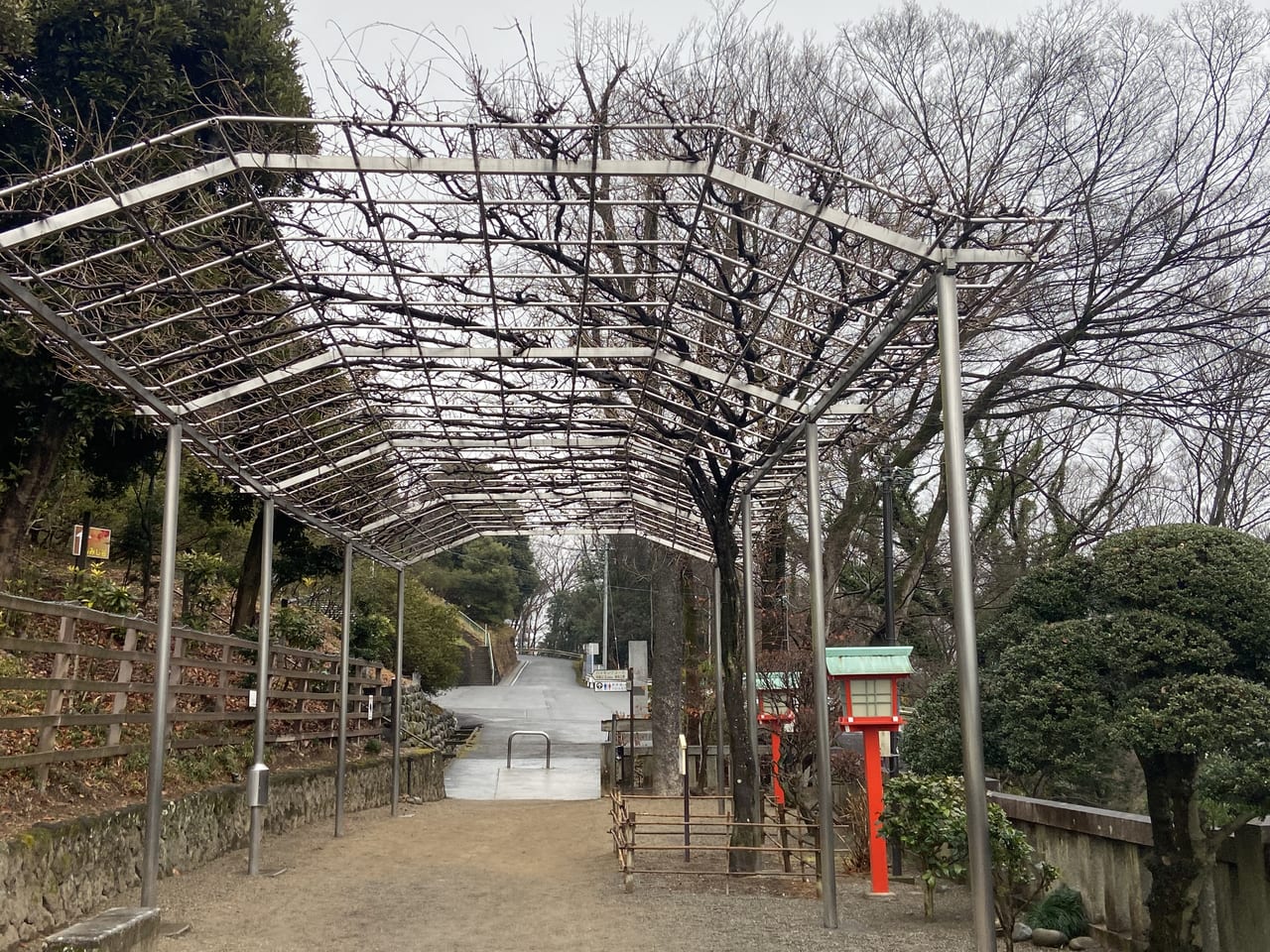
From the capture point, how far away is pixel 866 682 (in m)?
8.85

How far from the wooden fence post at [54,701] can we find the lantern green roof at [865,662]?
5.32 m

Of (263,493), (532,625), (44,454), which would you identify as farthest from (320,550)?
(532,625)

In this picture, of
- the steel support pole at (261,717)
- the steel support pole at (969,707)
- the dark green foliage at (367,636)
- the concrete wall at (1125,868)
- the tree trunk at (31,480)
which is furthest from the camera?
the dark green foliage at (367,636)

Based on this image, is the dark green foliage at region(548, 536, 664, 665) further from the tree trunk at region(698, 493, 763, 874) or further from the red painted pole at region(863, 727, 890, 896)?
the red painted pole at region(863, 727, 890, 896)

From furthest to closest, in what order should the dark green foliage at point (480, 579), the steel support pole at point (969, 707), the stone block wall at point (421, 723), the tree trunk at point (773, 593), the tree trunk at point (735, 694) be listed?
1. the dark green foliage at point (480, 579)
2. the stone block wall at point (421, 723)
3. the tree trunk at point (773, 593)
4. the tree trunk at point (735, 694)
5. the steel support pole at point (969, 707)

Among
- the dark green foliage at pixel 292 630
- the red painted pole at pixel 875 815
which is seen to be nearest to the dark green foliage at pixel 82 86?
the dark green foliage at pixel 292 630

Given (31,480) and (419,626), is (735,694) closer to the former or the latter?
(31,480)

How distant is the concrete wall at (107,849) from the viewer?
17.9 feet

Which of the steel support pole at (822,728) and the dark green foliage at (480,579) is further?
the dark green foliage at (480,579)

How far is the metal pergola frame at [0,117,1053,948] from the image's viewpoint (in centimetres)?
488

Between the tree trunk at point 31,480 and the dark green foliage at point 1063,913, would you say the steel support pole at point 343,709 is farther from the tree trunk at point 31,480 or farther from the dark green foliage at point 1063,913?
the dark green foliage at point 1063,913

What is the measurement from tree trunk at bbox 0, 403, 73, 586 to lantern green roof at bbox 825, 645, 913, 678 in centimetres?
767

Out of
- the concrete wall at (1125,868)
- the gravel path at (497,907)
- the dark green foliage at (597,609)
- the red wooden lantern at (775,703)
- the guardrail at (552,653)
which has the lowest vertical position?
the gravel path at (497,907)

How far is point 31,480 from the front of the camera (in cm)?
1124
